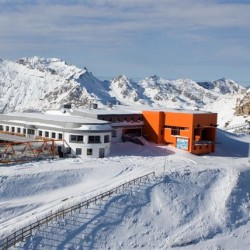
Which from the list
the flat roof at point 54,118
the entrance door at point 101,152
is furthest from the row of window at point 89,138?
the flat roof at point 54,118

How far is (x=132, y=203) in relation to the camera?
49.4 m

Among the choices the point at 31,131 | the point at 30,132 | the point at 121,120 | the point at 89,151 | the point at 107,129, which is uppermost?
the point at 121,120

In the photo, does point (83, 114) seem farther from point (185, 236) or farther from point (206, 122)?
point (185, 236)

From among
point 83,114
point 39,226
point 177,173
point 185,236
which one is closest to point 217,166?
point 177,173

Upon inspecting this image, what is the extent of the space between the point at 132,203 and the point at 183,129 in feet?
73.3

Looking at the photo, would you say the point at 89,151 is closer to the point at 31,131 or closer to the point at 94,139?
the point at 94,139

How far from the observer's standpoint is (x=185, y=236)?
155 ft

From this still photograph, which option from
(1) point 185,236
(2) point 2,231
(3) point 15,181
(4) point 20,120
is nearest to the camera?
(2) point 2,231

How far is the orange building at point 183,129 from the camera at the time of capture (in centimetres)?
6862

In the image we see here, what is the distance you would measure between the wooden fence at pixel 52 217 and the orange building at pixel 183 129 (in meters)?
16.5

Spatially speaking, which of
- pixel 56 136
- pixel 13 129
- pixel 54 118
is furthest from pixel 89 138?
pixel 13 129

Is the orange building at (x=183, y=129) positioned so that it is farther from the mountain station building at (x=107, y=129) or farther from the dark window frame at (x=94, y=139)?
the dark window frame at (x=94, y=139)

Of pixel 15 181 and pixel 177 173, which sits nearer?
pixel 15 181

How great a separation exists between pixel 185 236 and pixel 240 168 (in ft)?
56.2
